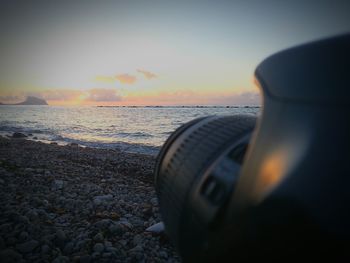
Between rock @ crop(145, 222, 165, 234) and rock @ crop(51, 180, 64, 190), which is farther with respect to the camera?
rock @ crop(51, 180, 64, 190)

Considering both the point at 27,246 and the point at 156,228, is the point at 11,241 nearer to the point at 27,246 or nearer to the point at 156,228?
the point at 27,246

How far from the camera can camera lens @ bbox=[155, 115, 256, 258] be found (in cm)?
114

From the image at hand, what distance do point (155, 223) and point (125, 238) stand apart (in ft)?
1.85

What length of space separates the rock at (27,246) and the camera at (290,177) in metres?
2.28

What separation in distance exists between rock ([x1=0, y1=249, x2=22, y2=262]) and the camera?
2.17 m

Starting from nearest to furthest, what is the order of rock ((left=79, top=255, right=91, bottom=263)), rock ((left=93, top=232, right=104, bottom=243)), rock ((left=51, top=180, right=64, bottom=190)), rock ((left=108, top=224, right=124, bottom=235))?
rock ((left=79, top=255, right=91, bottom=263)) < rock ((left=93, top=232, right=104, bottom=243)) < rock ((left=108, top=224, right=124, bottom=235)) < rock ((left=51, top=180, right=64, bottom=190))

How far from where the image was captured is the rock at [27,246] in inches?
103

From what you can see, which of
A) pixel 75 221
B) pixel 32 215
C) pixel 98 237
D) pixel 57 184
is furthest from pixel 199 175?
pixel 57 184

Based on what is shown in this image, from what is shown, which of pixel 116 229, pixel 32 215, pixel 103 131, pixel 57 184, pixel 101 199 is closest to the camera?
pixel 116 229

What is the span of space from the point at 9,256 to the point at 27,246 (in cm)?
24

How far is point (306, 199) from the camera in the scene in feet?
2.65

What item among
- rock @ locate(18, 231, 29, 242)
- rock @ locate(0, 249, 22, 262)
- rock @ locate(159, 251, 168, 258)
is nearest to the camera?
rock @ locate(159, 251, 168, 258)

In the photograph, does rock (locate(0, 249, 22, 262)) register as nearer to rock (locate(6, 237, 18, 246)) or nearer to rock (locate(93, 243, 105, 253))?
rock (locate(6, 237, 18, 246))

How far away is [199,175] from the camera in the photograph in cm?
131
